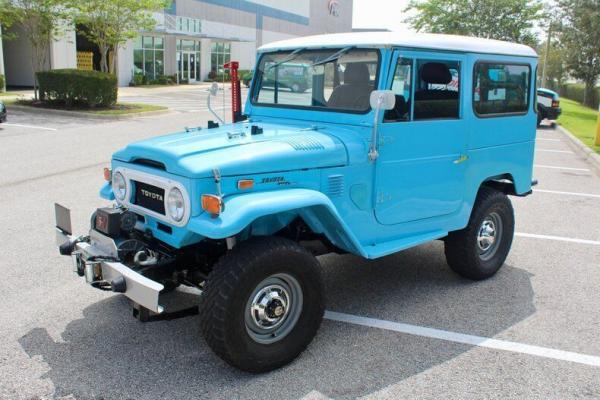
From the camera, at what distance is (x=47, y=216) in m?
6.96

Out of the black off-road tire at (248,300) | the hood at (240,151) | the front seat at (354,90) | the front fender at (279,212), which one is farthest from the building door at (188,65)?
the black off-road tire at (248,300)

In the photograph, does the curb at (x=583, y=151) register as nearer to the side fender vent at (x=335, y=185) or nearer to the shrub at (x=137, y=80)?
the side fender vent at (x=335, y=185)

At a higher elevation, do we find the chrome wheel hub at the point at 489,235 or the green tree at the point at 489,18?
the green tree at the point at 489,18

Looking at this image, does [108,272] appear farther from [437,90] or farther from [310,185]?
[437,90]

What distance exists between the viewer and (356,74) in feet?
14.5

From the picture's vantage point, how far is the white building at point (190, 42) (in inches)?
1189

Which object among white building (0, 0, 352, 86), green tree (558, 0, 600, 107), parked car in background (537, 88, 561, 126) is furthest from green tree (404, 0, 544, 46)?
white building (0, 0, 352, 86)

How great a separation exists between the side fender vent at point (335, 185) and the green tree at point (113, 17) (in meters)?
19.9

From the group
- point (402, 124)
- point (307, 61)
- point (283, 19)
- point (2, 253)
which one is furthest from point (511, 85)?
point (283, 19)

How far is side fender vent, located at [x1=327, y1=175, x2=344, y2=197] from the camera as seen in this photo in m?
3.96

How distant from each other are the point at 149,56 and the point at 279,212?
35.7 metres

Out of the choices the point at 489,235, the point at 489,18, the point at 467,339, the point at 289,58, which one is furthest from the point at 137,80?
the point at 467,339

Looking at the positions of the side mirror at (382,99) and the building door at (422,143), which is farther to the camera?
the building door at (422,143)

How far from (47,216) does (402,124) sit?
15.5 ft
